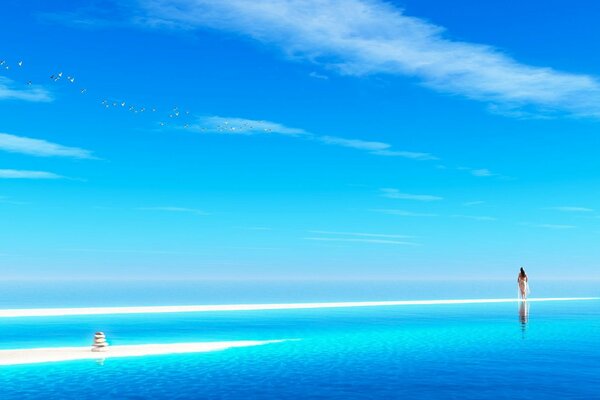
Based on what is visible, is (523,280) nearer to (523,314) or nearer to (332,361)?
(523,314)

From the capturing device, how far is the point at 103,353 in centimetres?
2700

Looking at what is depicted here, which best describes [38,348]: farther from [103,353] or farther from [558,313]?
[558,313]

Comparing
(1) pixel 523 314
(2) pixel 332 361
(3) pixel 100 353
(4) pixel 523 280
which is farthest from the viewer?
(4) pixel 523 280

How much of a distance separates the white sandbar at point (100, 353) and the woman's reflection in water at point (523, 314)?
13876 millimetres

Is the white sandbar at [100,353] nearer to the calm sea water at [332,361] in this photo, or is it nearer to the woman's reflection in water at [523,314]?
the calm sea water at [332,361]

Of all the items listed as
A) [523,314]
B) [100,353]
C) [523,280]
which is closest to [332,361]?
[100,353]

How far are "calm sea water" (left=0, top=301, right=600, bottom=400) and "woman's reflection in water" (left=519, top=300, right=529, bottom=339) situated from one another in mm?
109

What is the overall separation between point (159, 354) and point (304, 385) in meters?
8.13

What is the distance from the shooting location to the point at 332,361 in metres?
25.7

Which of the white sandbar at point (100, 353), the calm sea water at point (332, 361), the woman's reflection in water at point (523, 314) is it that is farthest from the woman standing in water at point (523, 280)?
the white sandbar at point (100, 353)

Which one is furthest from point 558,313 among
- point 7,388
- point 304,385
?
point 7,388

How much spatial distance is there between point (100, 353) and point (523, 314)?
2842 centimetres

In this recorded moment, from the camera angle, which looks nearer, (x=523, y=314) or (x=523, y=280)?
(x=523, y=314)

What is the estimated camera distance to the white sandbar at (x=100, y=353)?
25.7 m
